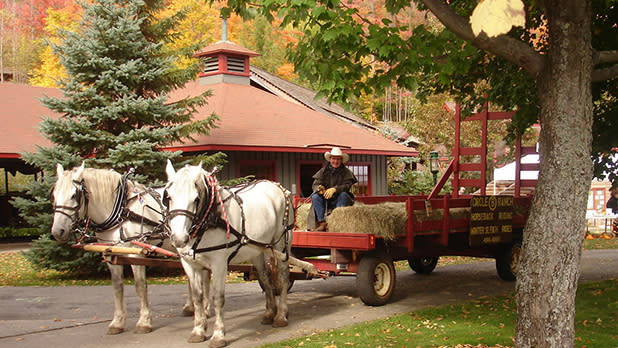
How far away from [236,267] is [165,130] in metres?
5.37

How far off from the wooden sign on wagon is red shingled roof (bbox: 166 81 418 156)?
28.4 ft

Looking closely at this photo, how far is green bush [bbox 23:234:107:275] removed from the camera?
13094 millimetres

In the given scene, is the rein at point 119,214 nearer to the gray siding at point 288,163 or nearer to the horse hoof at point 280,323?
the horse hoof at point 280,323

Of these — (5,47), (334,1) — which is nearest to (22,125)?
(334,1)

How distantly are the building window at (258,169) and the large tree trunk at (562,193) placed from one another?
14.2 meters

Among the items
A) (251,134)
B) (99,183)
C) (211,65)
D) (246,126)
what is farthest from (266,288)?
(211,65)

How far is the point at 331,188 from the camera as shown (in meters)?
10.1

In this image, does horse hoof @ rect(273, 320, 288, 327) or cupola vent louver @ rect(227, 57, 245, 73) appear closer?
horse hoof @ rect(273, 320, 288, 327)

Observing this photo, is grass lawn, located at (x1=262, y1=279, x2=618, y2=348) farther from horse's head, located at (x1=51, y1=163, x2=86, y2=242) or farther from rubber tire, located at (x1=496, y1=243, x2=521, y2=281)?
horse's head, located at (x1=51, y1=163, x2=86, y2=242)

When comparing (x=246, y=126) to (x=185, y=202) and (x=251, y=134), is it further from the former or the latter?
(x=185, y=202)

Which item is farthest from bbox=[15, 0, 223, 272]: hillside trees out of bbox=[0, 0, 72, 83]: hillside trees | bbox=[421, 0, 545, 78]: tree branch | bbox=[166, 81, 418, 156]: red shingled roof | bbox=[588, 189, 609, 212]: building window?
bbox=[0, 0, 72, 83]: hillside trees

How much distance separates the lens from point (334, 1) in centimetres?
646

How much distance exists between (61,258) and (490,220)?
352 inches

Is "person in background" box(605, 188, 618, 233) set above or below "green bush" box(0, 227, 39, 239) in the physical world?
above
